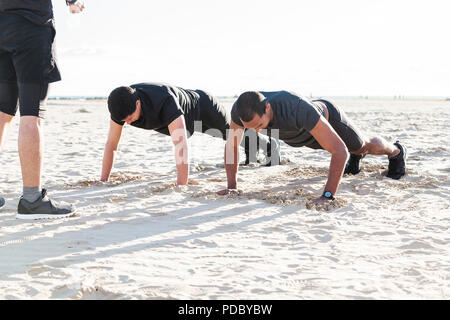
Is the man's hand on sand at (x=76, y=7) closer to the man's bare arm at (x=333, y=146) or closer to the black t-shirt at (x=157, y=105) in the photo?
the black t-shirt at (x=157, y=105)

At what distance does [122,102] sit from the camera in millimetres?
3574

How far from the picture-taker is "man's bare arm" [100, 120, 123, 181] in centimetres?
405

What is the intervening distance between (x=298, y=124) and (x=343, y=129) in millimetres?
668

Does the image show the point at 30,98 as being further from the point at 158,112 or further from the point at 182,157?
the point at 182,157

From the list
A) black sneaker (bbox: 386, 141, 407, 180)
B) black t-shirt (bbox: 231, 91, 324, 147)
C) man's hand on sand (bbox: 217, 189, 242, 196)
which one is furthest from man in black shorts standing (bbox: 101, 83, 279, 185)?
black sneaker (bbox: 386, 141, 407, 180)

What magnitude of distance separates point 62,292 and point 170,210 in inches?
54.7

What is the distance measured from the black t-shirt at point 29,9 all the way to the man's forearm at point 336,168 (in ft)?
7.14

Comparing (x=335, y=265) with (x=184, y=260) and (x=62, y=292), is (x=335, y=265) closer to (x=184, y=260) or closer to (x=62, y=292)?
(x=184, y=260)

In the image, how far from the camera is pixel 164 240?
8.50 feet

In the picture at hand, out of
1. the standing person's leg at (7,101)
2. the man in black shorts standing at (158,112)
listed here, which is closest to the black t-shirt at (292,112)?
the man in black shorts standing at (158,112)

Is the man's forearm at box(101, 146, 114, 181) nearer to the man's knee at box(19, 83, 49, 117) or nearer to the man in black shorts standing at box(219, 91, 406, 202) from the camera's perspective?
the man in black shorts standing at box(219, 91, 406, 202)

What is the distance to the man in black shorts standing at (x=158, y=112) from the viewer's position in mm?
3607

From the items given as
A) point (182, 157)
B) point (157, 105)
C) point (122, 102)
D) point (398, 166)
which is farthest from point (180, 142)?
point (398, 166)
